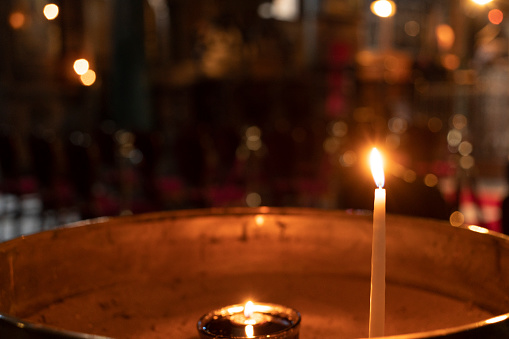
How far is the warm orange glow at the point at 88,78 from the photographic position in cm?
909

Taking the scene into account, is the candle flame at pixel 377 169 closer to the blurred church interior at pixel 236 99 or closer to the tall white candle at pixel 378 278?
the tall white candle at pixel 378 278

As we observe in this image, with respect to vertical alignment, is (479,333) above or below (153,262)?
below

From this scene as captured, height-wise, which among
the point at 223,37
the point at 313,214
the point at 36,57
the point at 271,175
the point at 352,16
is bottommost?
the point at 313,214

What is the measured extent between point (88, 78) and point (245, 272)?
8.93 meters

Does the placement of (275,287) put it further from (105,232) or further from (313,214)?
(105,232)

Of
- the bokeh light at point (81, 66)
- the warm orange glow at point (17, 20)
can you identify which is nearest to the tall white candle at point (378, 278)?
the bokeh light at point (81, 66)

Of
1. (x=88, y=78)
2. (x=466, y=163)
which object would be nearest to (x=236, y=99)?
(x=88, y=78)

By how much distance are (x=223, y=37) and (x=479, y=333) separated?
362 inches

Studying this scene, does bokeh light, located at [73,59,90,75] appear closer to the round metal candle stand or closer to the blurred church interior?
the blurred church interior

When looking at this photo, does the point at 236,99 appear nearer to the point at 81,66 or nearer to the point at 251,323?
the point at 81,66

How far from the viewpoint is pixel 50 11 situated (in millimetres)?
8805

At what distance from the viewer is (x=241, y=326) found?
557 mm

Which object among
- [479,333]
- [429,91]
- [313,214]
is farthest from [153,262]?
[429,91]

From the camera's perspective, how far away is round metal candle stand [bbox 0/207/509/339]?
25.7 inches
